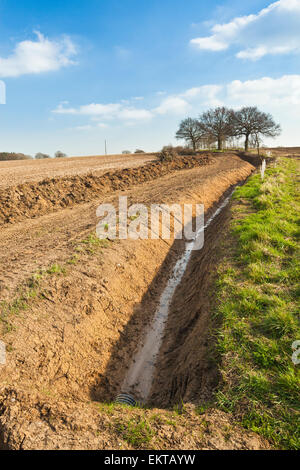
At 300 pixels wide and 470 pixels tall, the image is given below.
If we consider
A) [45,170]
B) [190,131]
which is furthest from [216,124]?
[45,170]

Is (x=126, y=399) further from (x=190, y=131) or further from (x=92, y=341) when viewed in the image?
(x=190, y=131)

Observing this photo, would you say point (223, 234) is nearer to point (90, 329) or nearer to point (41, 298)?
point (90, 329)

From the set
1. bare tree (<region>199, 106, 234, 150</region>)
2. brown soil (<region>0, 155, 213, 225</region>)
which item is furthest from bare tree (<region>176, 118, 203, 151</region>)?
brown soil (<region>0, 155, 213, 225</region>)

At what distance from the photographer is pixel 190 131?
49438mm

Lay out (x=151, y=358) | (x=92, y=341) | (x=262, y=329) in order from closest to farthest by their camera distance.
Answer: (x=262, y=329)
(x=92, y=341)
(x=151, y=358)

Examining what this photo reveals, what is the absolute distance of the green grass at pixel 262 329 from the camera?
9.65 feet

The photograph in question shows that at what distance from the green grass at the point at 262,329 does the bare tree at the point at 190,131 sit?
45.7 metres

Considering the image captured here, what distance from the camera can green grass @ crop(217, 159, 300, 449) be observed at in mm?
2941

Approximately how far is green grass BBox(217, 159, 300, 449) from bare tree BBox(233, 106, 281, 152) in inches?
1590

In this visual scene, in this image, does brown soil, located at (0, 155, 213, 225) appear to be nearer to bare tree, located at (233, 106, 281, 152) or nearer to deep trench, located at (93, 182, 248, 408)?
deep trench, located at (93, 182, 248, 408)

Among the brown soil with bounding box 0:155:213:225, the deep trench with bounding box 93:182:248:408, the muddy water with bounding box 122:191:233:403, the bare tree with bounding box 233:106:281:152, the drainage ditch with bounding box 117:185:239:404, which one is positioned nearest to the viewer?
the deep trench with bounding box 93:182:248:408

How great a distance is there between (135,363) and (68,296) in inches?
73.0

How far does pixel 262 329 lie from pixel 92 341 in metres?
3.00
